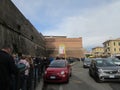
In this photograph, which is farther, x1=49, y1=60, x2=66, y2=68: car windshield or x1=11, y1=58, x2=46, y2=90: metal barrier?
x1=49, y1=60, x2=66, y2=68: car windshield

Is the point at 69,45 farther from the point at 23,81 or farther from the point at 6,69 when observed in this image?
the point at 6,69

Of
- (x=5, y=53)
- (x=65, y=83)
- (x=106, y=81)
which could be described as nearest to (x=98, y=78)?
(x=106, y=81)

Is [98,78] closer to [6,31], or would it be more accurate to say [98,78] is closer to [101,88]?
[101,88]

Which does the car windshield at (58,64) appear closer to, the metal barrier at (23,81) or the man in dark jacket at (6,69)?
the metal barrier at (23,81)

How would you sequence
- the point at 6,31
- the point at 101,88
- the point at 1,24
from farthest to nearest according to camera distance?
the point at 6,31 → the point at 1,24 → the point at 101,88

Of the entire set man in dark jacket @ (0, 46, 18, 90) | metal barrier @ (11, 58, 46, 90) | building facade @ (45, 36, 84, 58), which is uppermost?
building facade @ (45, 36, 84, 58)

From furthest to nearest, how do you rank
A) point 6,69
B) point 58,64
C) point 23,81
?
point 58,64 → point 23,81 → point 6,69

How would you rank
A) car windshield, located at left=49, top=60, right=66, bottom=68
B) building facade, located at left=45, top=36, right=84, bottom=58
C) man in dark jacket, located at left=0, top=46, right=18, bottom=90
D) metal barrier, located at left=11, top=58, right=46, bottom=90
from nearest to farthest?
man in dark jacket, located at left=0, top=46, right=18, bottom=90
metal barrier, located at left=11, top=58, right=46, bottom=90
car windshield, located at left=49, top=60, right=66, bottom=68
building facade, located at left=45, top=36, right=84, bottom=58

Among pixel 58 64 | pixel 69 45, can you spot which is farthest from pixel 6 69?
pixel 69 45

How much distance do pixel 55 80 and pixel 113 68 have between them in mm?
3917

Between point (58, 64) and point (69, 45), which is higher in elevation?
point (69, 45)

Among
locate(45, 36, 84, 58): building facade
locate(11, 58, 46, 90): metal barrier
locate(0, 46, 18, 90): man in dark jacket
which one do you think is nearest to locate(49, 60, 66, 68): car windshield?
locate(11, 58, 46, 90): metal barrier

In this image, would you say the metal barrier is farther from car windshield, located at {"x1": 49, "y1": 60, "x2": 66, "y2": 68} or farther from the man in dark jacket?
car windshield, located at {"x1": 49, "y1": 60, "x2": 66, "y2": 68}

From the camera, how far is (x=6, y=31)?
73.2 ft
